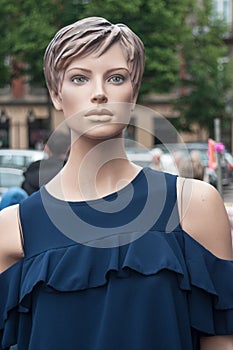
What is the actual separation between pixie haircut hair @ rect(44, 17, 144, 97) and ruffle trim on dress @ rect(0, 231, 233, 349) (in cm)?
41

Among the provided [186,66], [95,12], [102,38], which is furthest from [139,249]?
[186,66]

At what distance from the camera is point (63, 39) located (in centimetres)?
171

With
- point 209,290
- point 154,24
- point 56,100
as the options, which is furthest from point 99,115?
point 154,24

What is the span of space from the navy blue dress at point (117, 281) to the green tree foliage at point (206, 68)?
26.5 meters

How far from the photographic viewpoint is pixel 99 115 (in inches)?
65.9

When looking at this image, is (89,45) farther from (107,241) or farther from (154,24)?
(154,24)

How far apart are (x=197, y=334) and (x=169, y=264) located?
21cm

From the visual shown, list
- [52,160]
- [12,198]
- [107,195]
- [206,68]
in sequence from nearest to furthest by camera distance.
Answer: [107,195] < [52,160] < [12,198] < [206,68]

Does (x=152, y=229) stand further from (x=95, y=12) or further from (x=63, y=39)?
(x=95, y=12)

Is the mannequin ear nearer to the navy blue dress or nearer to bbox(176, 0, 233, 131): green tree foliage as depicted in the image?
the navy blue dress

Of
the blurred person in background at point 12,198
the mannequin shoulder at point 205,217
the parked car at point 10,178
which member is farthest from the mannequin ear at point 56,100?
the parked car at point 10,178

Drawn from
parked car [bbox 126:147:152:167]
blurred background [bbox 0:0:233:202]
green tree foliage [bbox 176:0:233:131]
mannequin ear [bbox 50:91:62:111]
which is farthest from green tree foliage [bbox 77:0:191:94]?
mannequin ear [bbox 50:91:62:111]

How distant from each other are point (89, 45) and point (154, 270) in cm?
57

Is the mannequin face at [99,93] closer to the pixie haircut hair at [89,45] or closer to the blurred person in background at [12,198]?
the pixie haircut hair at [89,45]
